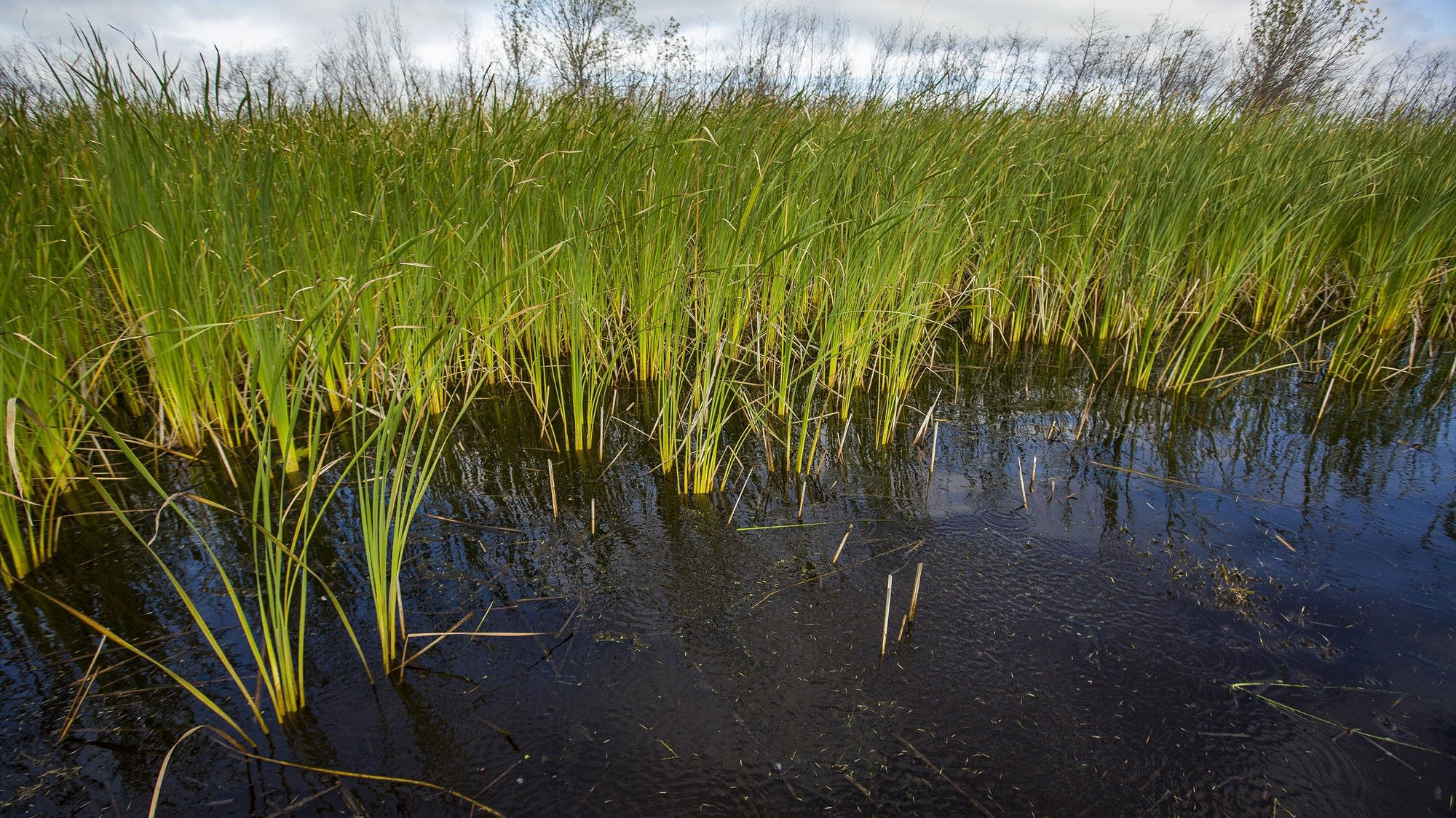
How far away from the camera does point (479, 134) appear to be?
9.09 ft

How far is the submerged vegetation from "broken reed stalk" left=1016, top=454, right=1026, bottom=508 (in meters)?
0.53

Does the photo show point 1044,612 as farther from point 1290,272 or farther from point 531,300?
point 1290,272

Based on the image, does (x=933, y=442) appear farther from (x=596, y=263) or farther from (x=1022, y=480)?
(x=596, y=263)

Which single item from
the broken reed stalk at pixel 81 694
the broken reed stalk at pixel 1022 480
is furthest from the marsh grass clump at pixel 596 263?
the broken reed stalk at pixel 1022 480

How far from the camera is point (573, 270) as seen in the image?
8.82 ft

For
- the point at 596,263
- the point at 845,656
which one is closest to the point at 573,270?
the point at 596,263

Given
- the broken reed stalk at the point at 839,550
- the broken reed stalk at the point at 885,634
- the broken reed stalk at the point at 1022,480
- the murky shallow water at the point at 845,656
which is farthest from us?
the broken reed stalk at the point at 1022,480

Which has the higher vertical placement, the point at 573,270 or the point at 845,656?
the point at 573,270

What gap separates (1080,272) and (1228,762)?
10.7 feet

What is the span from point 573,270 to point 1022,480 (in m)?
1.89

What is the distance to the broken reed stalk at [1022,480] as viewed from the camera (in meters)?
2.38

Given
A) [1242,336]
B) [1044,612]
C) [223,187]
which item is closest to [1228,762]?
[1044,612]

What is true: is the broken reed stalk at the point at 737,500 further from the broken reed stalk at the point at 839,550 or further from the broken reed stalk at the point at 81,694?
the broken reed stalk at the point at 81,694

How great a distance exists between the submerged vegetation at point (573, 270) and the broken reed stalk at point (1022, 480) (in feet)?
1.74
